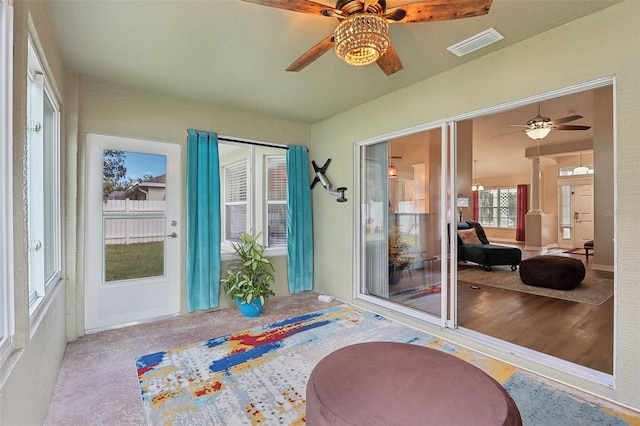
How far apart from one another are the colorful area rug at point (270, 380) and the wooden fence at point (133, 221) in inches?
52.4

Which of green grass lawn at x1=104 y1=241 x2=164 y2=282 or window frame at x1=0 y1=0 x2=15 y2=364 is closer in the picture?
window frame at x1=0 y1=0 x2=15 y2=364

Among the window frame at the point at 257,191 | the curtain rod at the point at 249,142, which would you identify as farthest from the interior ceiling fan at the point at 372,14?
the window frame at the point at 257,191

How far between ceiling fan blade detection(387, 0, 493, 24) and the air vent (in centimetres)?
81

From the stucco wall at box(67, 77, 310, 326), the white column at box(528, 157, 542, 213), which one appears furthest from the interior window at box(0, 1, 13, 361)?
the white column at box(528, 157, 542, 213)

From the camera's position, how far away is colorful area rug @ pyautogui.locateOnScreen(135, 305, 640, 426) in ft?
5.98

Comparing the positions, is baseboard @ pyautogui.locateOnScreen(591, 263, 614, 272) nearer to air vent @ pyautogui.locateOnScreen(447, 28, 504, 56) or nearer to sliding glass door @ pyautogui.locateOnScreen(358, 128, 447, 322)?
sliding glass door @ pyautogui.locateOnScreen(358, 128, 447, 322)

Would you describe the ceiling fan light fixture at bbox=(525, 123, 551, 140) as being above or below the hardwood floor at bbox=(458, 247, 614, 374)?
above

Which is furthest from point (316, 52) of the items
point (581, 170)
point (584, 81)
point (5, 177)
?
point (581, 170)

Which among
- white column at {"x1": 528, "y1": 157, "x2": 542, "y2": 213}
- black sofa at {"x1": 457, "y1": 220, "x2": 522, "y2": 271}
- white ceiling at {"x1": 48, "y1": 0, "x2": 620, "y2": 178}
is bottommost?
black sofa at {"x1": 457, "y1": 220, "x2": 522, "y2": 271}

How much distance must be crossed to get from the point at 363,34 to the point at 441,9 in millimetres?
427

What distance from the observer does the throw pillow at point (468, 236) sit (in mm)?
6440

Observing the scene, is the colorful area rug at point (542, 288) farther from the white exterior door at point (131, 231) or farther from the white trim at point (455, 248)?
the white exterior door at point (131, 231)

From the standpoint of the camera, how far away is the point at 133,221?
3.30 metres

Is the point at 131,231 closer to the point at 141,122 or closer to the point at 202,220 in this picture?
the point at 202,220
